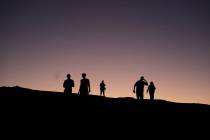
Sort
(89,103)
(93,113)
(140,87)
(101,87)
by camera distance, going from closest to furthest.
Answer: (93,113)
(89,103)
(140,87)
(101,87)

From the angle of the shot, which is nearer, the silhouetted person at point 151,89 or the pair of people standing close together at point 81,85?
the pair of people standing close together at point 81,85

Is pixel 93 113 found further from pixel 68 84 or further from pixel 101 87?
pixel 101 87

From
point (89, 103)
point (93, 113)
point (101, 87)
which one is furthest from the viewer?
point (101, 87)

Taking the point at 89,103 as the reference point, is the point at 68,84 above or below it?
above

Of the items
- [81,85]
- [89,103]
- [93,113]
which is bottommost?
[93,113]

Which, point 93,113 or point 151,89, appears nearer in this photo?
point 93,113

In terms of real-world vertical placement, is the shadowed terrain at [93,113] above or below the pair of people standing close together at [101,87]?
below

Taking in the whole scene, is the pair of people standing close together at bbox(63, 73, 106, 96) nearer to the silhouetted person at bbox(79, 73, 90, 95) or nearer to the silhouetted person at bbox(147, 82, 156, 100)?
the silhouetted person at bbox(79, 73, 90, 95)

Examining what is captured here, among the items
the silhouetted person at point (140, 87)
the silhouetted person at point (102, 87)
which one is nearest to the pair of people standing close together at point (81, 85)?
the silhouetted person at point (140, 87)

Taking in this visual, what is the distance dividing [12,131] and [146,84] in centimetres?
1301

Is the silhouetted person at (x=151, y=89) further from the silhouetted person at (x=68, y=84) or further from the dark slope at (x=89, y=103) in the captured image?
the silhouetted person at (x=68, y=84)

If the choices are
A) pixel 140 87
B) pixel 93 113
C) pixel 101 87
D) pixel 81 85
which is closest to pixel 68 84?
pixel 81 85

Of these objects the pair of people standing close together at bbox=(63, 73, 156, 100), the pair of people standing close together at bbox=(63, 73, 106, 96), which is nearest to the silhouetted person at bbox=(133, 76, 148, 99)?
the pair of people standing close together at bbox=(63, 73, 156, 100)

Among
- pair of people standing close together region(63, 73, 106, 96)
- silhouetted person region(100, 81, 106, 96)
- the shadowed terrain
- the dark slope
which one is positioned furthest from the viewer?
silhouetted person region(100, 81, 106, 96)
